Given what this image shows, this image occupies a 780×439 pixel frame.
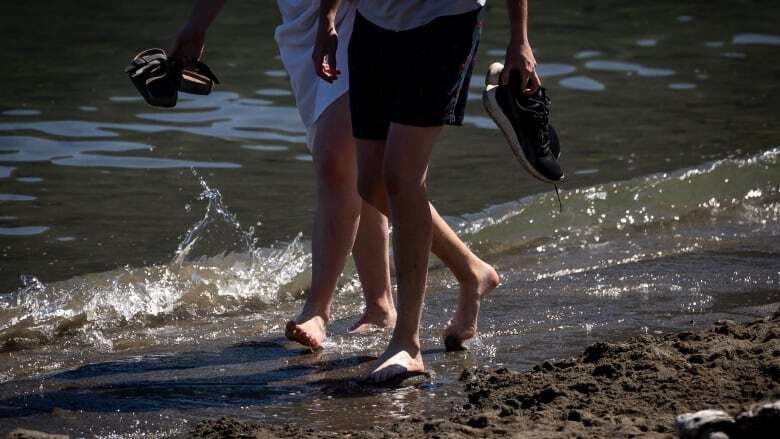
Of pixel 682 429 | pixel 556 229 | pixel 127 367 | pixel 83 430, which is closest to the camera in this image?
pixel 682 429

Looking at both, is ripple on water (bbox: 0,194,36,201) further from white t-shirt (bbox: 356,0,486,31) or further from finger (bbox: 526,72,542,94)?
finger (bbox: 526,72,542,94)

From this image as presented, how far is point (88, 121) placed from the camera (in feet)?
33.4

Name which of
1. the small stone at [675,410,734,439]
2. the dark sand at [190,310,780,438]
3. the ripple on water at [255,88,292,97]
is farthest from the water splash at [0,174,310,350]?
the ripple on water at [255,88,292,97]

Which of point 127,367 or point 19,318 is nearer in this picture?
point 127,367

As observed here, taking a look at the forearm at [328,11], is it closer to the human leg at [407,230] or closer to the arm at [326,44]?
the arm at [326,44]

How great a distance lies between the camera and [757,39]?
14195mm

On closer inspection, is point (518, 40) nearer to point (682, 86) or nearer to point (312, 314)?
point (312, 314)

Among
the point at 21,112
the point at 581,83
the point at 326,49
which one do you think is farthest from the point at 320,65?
the point at 581,83

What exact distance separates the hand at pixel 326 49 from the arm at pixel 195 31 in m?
0.46

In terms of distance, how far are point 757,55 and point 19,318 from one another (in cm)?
921

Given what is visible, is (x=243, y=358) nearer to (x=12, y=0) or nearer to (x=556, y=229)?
(x=556, y=229)

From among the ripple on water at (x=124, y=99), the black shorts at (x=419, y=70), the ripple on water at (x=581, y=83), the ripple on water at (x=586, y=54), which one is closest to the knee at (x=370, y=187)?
the black shorts at (x=419, y=70)

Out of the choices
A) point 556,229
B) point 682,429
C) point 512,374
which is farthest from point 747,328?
point 556,229

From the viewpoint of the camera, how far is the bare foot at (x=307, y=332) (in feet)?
16.8
